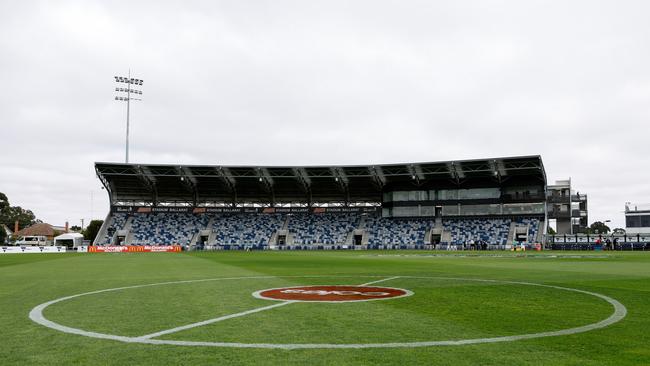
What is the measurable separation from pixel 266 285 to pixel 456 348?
1138 cm

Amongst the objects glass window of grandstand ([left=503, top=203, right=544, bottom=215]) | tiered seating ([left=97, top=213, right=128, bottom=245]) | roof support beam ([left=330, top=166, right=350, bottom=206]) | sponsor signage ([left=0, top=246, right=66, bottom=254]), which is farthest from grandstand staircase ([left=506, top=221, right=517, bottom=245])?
sponsor signage ([left=0, top=246, right=66, bottom=254])

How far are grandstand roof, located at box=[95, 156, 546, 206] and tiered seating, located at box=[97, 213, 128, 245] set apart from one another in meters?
2.92

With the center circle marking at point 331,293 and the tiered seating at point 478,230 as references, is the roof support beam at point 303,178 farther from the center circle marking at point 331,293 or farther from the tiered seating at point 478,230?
the center circle marking at point 331,293

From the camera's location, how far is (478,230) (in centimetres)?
8512

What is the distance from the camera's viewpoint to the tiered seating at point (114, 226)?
3474 inches

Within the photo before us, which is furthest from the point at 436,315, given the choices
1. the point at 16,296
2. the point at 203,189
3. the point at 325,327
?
the point at 203,189

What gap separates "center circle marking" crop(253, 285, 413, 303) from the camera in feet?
45.7

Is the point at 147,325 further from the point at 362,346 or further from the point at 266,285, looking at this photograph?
the point at 266,285

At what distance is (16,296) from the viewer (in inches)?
605

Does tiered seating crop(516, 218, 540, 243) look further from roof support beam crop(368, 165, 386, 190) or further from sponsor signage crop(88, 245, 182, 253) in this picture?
sponsor signage crop(88, 245, 182, 253)

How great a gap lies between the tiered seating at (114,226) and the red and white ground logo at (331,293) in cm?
7950

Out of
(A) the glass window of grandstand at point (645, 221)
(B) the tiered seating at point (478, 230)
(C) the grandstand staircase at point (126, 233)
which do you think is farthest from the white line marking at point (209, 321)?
(A) the glass window of grandstand at point (645, 221)

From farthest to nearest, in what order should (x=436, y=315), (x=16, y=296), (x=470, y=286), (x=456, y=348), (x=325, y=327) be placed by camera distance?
(x=470, y=286) → (x=16, y=296) → (x=436, y=315) → (x=325, y=327) → (x=456, y=348)

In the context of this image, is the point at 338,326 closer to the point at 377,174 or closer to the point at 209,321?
the point at 209,321
